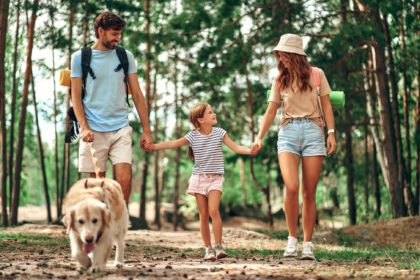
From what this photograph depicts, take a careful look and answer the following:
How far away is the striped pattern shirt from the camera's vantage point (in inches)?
370

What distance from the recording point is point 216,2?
72.9ft

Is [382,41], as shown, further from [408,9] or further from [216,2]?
[216,2]

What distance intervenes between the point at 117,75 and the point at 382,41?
39.6 feet

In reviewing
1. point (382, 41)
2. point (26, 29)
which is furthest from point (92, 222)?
point (26, 29)

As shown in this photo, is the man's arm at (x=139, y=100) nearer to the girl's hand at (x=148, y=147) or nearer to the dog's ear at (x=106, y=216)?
the girl's hand at (x=148, y=147)

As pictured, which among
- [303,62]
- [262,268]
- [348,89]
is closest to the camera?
[262,268]

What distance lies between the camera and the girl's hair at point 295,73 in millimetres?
9078

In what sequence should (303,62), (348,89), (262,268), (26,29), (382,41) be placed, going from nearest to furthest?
(262,268) < (303,62) < (382,41) < (348,89) < (26,29)

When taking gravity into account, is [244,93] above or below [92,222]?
above

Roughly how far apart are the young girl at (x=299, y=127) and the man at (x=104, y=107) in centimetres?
202

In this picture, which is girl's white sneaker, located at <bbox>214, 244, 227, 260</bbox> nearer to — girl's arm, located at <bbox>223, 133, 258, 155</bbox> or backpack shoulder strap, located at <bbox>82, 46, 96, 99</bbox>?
girl's arm, located at <bbox>223, 133, 258, 155</bbox>

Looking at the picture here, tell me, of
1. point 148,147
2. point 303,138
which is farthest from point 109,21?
point 303,138

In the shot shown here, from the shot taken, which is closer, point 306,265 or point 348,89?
point 306,265

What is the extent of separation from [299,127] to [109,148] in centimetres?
236
